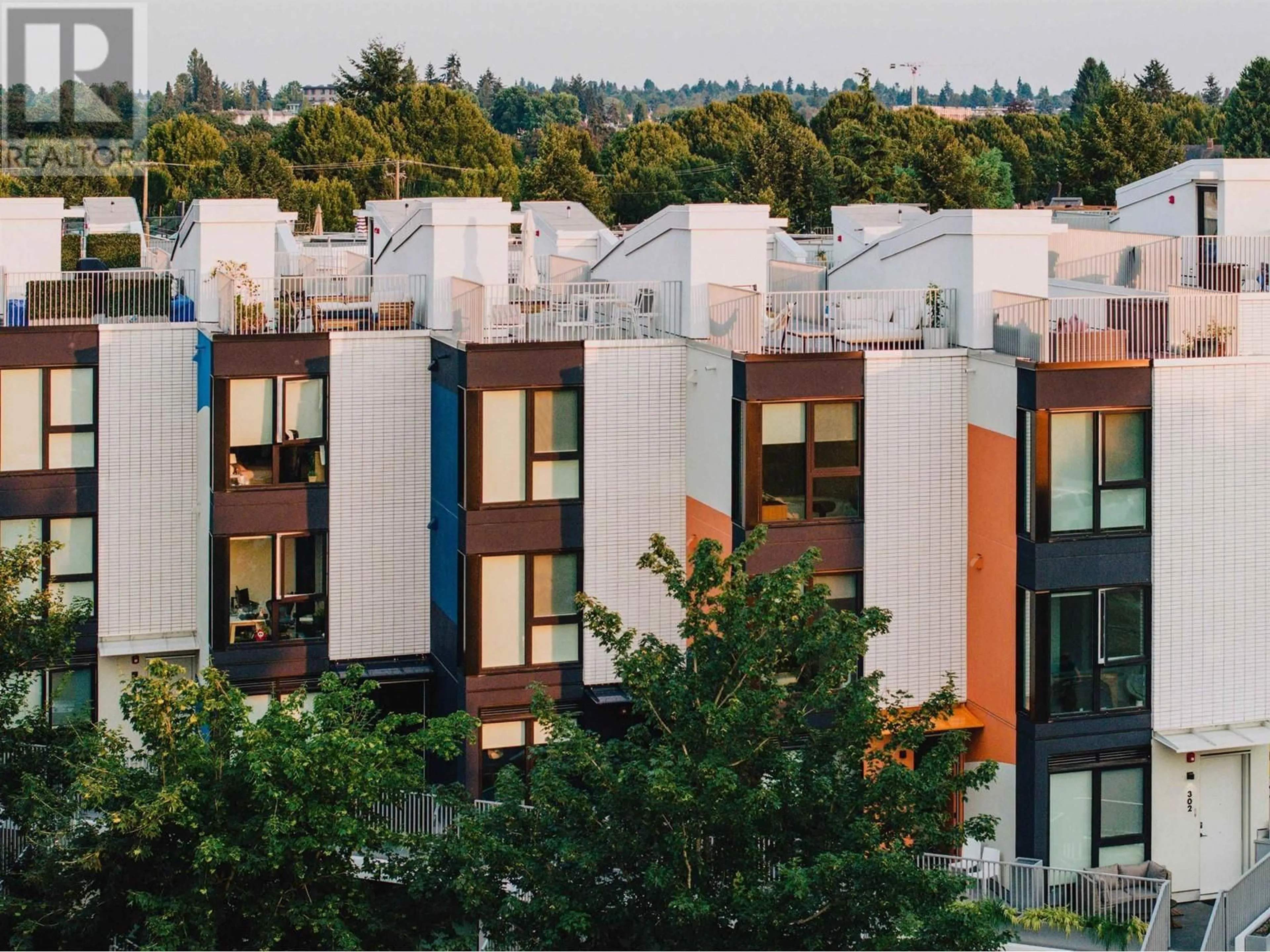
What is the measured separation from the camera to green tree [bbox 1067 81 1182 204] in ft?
256

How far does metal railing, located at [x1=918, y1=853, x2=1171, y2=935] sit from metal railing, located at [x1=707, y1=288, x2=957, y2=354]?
6971 mm

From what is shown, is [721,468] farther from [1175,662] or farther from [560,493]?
[1175,662]

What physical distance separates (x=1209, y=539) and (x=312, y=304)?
1312 centimetres

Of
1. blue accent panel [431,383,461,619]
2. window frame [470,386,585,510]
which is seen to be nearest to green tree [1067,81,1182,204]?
blue accent panel [431,383,461,619]

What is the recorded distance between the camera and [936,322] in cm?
2478

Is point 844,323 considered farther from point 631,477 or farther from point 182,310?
point 182,310

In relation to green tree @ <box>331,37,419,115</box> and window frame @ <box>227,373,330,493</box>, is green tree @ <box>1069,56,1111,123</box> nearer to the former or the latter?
green tree @ <box>331,37,419,115</box>

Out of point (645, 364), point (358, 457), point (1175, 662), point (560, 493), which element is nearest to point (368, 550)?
point (358, 457)

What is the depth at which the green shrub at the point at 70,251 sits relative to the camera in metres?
36.4

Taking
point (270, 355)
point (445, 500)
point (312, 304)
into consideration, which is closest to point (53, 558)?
point (270, 355)

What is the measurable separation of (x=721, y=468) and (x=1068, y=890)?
6.89 meters

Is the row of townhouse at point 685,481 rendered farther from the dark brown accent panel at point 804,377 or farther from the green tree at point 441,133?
the green tree at point 441,133

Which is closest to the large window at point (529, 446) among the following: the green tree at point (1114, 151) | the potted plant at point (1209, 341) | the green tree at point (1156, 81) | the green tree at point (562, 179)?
the potted plant at point (1209, 341)

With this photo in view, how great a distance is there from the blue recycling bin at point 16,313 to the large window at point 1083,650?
1500 centimetres
